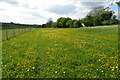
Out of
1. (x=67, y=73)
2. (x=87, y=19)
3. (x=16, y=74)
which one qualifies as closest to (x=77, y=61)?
(x=67, y=73)

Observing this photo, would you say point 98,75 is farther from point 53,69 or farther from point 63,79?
point 53,69

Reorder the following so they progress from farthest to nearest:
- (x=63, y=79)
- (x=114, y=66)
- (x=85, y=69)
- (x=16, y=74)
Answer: (x=114, y=66) → (x=85, y=69) → (x=16, y=74) → (x=63, y=79)

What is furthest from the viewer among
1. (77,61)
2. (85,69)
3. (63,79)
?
(77,61)

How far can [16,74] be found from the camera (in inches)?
190

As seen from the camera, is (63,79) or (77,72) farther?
(77,72)

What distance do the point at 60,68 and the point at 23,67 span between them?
1885 mm

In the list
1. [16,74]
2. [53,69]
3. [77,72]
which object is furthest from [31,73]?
[77,72]

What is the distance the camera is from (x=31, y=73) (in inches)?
193

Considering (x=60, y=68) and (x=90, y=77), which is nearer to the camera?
(x=90, y=77)

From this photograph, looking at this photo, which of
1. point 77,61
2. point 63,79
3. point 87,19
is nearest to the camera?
point 63,79

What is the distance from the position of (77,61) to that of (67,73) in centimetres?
157

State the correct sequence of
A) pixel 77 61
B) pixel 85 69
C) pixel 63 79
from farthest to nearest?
pixel 77 61
pixel 85 69
pixel 63 79

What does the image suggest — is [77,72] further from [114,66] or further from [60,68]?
[114,66]

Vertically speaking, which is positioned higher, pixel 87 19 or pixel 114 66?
pixel 87 19
